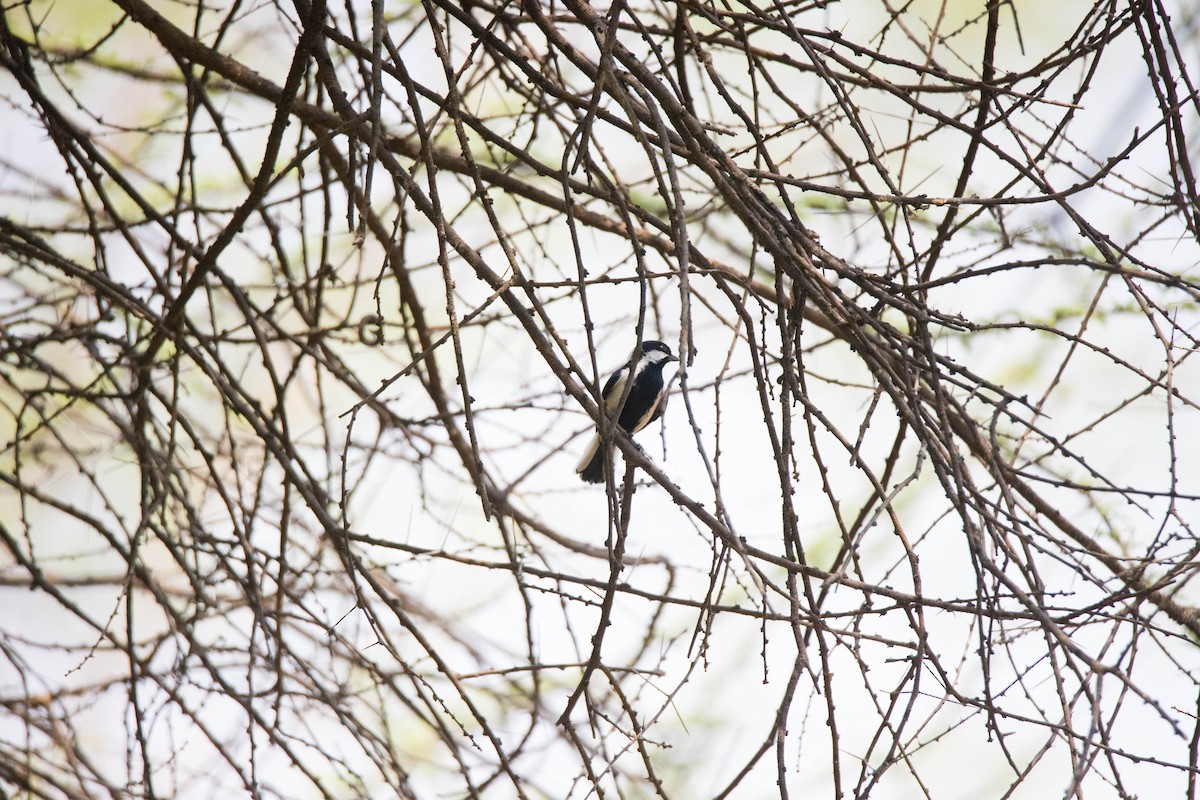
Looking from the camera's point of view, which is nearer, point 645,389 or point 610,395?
point 610,395

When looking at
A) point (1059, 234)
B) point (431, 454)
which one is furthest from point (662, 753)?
point (1059, 234)

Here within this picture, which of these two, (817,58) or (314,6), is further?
(314,6)

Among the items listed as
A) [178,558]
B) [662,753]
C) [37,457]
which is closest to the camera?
[178,558]

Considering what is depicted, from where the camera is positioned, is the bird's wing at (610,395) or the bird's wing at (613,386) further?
the bird's wing at (613,386)

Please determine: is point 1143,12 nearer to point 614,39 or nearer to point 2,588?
point 614,39

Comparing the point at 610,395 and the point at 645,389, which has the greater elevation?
the point at 645,389

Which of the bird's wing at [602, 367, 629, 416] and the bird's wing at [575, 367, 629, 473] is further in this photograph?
the bird's wing at [602, 367, 629, 416]

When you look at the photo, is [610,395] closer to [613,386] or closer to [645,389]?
[613,386]

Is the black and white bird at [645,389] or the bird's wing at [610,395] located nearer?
the bird's wing at [610,395]

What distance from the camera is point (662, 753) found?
11.0 ft

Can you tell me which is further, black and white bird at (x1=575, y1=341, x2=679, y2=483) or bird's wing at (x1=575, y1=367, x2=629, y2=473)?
black and white bird at (x1=575, y1=341, x2=679, y2=483)

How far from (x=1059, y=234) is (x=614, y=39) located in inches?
69.5

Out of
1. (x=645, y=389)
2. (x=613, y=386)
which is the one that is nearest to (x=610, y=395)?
(x=613, y=386)

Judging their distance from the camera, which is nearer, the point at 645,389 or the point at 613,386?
the point at 613,386
